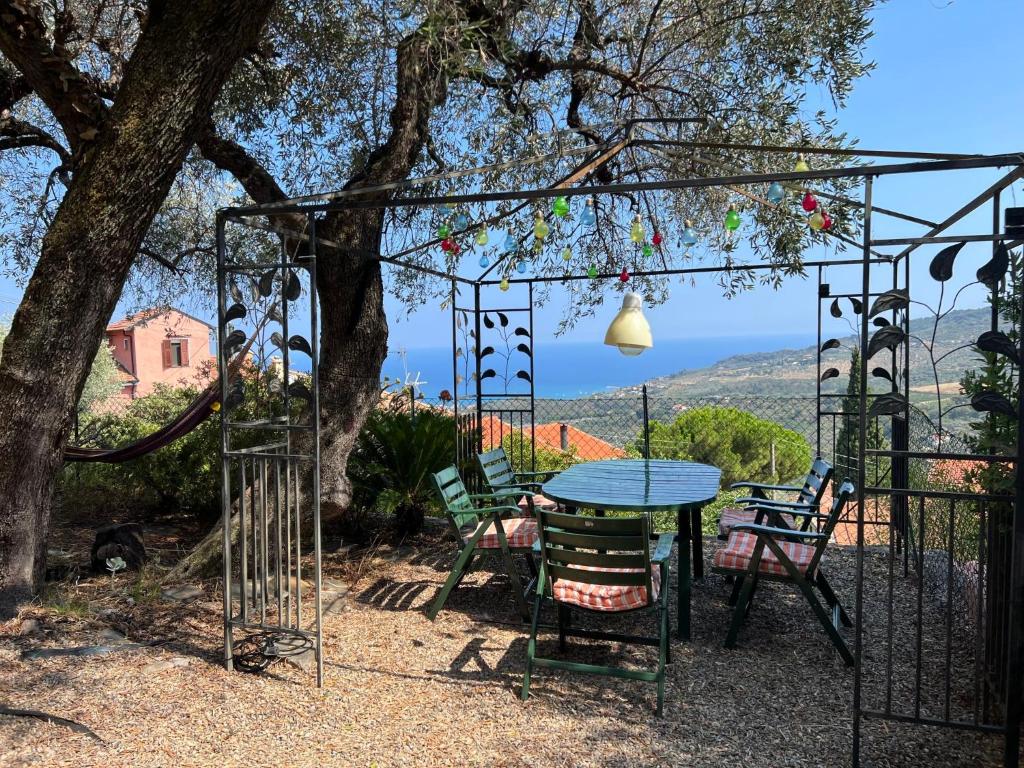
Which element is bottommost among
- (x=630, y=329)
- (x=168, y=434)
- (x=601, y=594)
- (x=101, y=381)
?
(x=601, y=594)

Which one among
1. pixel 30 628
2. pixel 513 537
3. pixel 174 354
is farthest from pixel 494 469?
pixel 174 354

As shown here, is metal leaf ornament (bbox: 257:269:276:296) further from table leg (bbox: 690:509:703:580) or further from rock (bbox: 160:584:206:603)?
table leg (bbox: 690:509:703:580)

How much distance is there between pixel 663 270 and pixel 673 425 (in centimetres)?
469

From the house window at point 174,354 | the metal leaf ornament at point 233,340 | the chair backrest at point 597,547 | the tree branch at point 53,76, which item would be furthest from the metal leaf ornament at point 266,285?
the house window at point 174,354

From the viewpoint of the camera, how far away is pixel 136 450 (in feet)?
16.0

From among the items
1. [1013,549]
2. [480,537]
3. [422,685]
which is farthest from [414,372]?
[1013,549]

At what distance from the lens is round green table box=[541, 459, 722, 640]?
355 cm

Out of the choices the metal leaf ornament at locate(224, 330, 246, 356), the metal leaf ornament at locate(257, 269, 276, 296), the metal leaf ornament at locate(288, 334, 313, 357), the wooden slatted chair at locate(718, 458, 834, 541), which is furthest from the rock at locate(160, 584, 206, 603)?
the wooden slatted chair at locate(718, 458, 834, 541)

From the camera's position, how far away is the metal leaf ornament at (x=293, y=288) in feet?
10.6

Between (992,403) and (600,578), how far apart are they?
1.56m

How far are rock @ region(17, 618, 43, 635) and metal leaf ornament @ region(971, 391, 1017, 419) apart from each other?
399 cm

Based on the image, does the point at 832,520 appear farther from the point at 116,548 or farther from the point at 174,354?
the point at 174,354

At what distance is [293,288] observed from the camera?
328cm

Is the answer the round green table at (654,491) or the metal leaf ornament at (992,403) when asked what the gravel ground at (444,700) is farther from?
the metal leaf ornament at (992,403)
